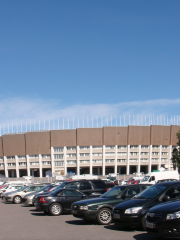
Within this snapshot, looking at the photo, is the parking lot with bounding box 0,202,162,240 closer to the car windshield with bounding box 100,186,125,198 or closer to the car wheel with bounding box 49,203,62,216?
the car windshield with bounding box 100,186,125,198

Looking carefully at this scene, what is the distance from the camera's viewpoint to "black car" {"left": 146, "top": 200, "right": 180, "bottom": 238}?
23.8 ft

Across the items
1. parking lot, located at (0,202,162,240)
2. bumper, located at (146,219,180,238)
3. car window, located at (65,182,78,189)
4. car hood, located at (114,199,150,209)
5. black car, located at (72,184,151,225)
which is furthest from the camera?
car window, located at (65,182,78,189)

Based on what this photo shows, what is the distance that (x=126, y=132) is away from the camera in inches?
3880

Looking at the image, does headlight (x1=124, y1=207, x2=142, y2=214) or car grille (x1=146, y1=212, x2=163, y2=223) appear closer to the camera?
car grille (x1=146, y1=212, x2=163, y2=223)

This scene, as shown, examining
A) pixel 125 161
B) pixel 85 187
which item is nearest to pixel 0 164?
pixel 125 161

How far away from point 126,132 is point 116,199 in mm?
87313

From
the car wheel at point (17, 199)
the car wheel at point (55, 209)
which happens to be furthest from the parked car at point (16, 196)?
the car wheel at point (55, 209)

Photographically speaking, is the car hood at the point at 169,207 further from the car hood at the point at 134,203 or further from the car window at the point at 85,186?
the car window at the point at 85,186

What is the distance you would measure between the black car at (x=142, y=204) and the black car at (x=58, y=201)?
5.52 meters

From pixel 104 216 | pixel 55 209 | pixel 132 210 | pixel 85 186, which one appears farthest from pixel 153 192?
pixel 85 186

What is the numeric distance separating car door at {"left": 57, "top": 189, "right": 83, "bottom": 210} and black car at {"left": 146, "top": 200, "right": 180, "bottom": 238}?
7.67 m

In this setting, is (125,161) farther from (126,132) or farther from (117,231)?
(117,231)

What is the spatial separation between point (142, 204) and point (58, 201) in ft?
21.4

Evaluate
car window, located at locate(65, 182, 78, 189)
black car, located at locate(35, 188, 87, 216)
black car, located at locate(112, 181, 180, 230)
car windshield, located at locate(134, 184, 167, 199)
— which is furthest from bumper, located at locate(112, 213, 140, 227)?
car window, located at locate(65, 182, 78, 189)
